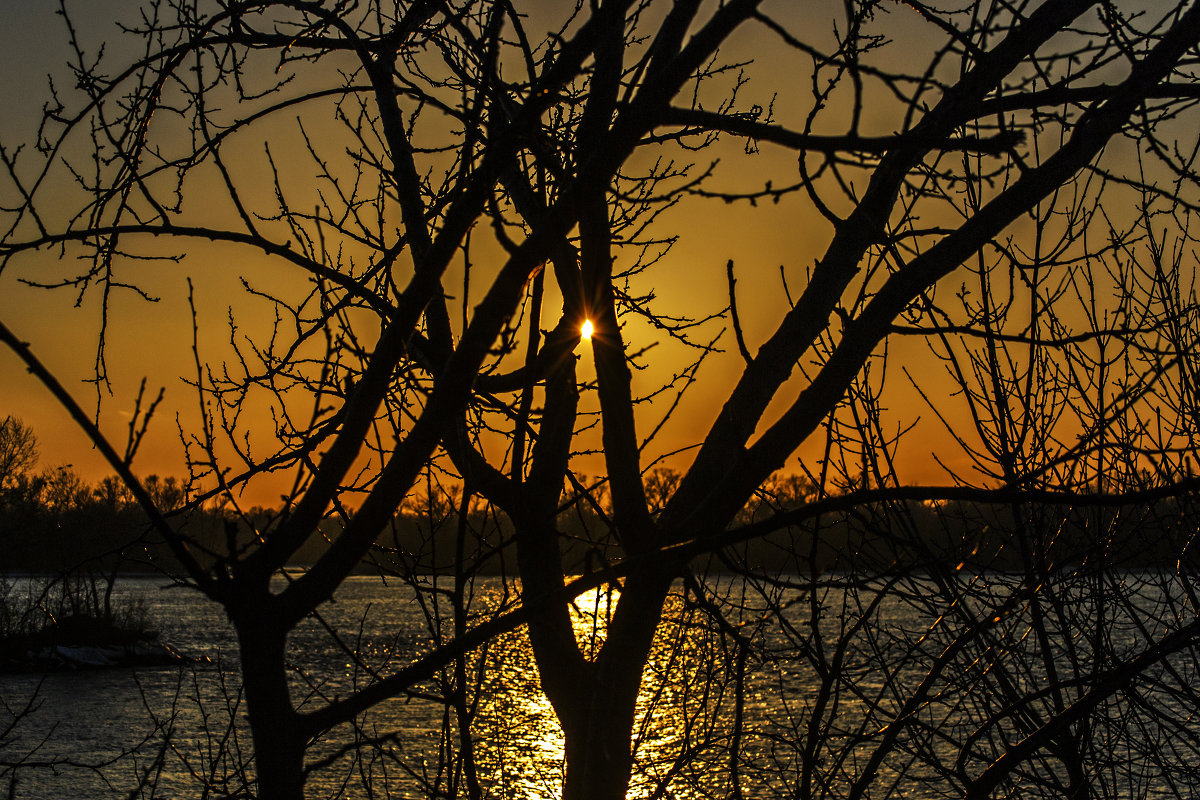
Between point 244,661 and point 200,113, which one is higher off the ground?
point 200,113

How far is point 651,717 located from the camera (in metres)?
3.87

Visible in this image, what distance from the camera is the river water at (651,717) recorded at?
3268 mm

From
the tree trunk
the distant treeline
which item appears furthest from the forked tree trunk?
the tree trunk

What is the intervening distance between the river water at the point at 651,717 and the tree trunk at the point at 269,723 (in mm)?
79

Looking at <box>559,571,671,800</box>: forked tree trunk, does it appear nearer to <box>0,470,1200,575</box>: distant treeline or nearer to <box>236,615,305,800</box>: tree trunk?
<box>0,470,1200,575</box>: distant treeline

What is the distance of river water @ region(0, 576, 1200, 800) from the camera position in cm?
327

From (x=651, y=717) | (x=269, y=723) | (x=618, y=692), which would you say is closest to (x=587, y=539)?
(x=618, y=692)

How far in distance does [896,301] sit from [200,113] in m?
1.66

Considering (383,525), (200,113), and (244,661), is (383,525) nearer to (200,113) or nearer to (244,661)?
(244,661)

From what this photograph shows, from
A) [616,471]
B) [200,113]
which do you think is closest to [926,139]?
[616,471]

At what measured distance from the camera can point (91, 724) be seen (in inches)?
991

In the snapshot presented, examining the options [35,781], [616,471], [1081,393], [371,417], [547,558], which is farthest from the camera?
[35,781]

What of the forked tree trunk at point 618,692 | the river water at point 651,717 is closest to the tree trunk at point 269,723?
the river water at point 651,717

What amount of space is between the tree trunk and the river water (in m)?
0.08
